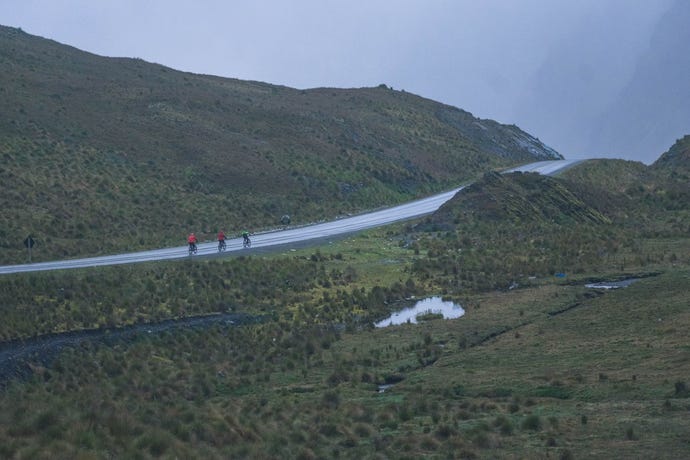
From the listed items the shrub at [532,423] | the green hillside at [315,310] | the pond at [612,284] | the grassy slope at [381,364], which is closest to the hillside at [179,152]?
the green hillside at [315,310]

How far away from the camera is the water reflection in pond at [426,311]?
3241 centimetres

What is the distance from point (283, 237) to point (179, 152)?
961 inches

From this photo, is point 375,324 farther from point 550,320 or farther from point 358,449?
point 358,449

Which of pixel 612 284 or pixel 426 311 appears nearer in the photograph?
pixel 426 311

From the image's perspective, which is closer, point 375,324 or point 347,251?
point 375,324

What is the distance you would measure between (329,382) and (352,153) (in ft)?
205

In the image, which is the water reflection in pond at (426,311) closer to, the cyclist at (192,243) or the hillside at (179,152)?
the cyclist at (192,243)

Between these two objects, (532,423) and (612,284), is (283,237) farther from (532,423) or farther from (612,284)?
(532,423)

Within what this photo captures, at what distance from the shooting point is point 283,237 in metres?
50.0

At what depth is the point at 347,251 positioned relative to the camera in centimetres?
4569

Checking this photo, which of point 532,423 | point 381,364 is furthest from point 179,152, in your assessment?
point 532,423

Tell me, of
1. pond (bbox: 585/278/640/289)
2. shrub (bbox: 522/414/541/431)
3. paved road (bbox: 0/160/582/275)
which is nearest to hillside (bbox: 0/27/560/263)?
paved road (bbox: 0/160/582/275)

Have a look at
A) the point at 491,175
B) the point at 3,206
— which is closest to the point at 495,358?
the point at 3,206

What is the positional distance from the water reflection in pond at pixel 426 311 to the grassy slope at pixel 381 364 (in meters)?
0.70
